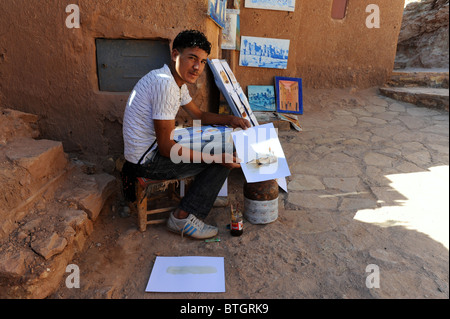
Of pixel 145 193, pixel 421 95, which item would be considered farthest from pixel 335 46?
pixel 145 193

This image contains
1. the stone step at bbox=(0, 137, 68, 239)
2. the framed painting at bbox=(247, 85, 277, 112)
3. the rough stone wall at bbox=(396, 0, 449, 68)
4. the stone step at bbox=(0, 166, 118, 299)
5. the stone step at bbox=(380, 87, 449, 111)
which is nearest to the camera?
the stone step at bbox=(0, 166, 118, 299)

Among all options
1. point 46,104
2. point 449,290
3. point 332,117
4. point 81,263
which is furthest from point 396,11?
point 81,263

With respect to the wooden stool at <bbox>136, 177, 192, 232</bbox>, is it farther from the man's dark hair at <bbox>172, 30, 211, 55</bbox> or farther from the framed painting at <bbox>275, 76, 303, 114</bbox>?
the framed painting at <bbox>275, 76, 303, 114</bbox>

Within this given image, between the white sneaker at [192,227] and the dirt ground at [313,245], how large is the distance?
56mm

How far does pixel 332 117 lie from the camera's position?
524cm

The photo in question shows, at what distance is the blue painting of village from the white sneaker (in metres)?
3.50

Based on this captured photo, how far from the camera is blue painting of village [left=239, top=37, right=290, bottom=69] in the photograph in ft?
17.0

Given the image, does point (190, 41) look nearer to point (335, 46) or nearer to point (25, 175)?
point (25, 175)

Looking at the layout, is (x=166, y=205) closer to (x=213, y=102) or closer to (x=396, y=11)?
(x=213, y=102)

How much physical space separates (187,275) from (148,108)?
1.11 meters

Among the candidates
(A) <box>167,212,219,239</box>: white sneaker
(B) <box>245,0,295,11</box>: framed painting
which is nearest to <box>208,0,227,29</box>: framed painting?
(B) <box>245,0,295,11</box>: framed painting

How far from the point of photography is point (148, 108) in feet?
7.27

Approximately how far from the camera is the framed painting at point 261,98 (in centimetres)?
530
